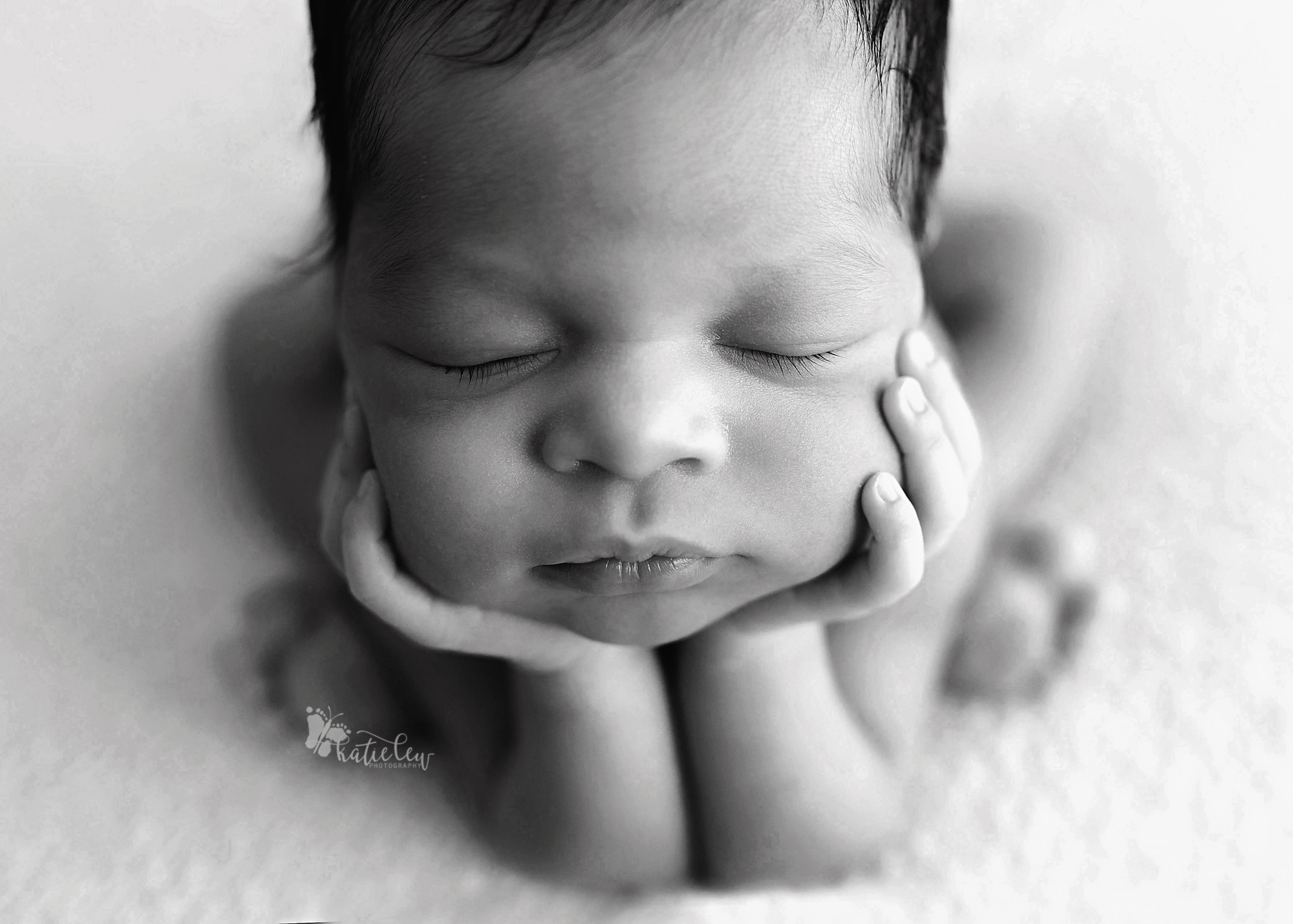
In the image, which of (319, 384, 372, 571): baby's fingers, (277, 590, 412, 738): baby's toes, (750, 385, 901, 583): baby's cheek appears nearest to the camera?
(750, 385, 901, 583): baby's cheek

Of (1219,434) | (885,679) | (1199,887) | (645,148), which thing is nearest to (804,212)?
(645,148)

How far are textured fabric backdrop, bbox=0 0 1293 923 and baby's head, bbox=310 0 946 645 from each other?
0.25m

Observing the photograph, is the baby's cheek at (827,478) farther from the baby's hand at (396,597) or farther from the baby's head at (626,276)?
the baby's hand at (396,597)

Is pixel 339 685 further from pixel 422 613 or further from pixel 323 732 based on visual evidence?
pixel 422 613

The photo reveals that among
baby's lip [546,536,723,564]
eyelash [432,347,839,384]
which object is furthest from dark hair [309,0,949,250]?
baby's lip [546,536,723,564]

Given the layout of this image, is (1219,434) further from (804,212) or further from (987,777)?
(804,212)

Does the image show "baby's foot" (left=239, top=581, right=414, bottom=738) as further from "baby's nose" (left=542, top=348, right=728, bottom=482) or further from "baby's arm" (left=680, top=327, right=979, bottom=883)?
"baby's nose" (left=542, top=348, right=728, bottom=482)

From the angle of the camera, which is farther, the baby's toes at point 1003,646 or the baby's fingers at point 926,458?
the baby's toes at point 1003,646

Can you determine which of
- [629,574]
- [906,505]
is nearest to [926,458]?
[906,505]

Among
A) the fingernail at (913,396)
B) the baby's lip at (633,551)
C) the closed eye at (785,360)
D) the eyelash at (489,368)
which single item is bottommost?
the baby's lip at (633,551)

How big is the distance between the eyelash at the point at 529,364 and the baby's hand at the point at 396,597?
5.2 inches

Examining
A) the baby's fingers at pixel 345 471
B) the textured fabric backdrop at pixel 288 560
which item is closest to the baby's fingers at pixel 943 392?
the textured fabric backdrop at pixel 288 560

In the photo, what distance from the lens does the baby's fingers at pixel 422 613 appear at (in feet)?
2.51

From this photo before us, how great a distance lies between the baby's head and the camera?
590mm
